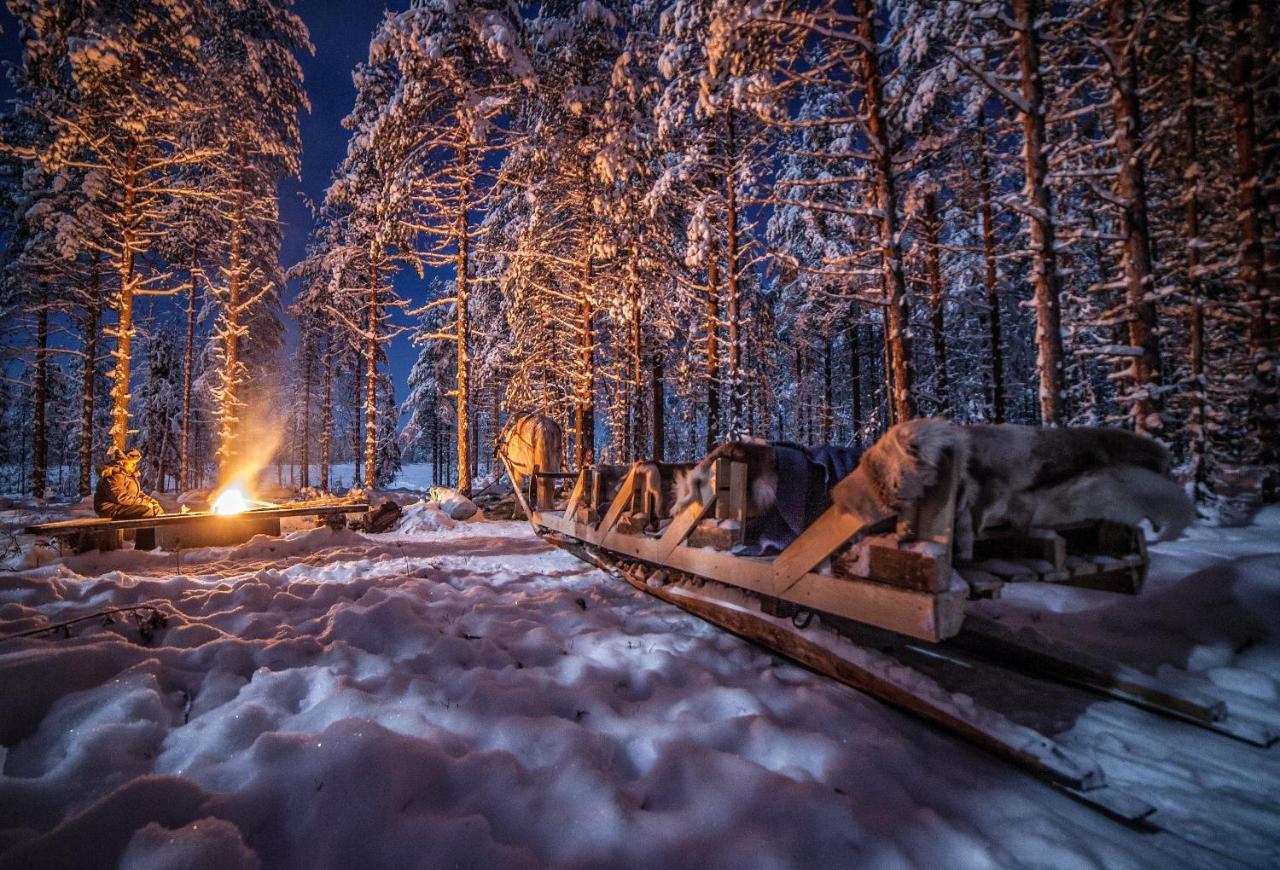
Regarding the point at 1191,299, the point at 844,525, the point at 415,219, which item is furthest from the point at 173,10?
the point at 1191,299

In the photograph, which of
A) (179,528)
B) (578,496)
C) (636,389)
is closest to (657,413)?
(636,389)

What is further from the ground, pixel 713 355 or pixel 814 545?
pixel 713 355

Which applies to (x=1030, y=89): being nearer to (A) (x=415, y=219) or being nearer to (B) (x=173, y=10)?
(A) (x=415, y=219)

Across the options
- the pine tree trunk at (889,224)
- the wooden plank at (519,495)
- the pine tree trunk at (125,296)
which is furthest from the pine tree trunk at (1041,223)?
the pine tree trunk at (125,296)

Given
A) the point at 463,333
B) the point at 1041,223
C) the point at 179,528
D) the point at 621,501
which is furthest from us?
the point at 463,333

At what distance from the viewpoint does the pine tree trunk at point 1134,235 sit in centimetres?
748

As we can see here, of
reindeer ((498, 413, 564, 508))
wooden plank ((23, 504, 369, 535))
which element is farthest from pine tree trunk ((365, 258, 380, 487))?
wooden plank ((23, 504, 369, 535))

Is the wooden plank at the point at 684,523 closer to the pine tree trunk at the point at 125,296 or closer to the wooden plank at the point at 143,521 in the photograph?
the wooden plank at the point at 143,521

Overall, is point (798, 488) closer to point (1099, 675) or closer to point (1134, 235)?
point (1099, 675)

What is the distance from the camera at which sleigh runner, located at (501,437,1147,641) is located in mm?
2199

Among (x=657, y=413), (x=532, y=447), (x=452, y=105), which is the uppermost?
(x=452, y=105)

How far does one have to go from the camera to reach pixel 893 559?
7.68ft

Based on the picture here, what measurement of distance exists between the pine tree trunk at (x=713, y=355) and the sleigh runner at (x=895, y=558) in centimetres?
924

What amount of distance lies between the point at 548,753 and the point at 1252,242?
50.2ft
